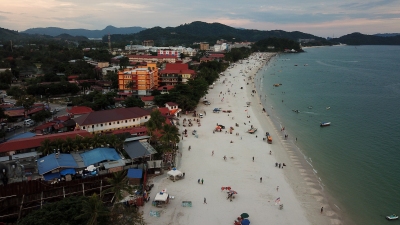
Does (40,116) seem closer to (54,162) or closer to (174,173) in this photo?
(54,162)

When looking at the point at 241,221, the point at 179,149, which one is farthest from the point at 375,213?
the point at 179,149

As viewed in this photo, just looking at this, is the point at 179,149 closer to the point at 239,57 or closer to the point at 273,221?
the point at 273,221

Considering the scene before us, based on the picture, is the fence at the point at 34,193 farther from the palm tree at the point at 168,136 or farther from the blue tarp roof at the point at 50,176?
the palm tree at the point at 168,136

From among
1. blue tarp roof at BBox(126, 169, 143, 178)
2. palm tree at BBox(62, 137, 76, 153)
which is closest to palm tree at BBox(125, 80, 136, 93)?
palm tree at BBox(62, 137, 76, 153)

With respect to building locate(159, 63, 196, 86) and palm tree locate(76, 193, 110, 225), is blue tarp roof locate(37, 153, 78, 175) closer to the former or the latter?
palm tree locate(76, 193, 110, 225)

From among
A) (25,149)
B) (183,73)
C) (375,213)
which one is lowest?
(375,213)

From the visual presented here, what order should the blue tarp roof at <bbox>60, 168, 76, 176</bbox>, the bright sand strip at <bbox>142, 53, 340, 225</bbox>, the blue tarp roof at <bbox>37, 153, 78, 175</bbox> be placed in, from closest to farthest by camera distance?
the bright sand strip at <bbox>142, 53, 340, 225</bbox>, the blue tarp roof at <bbox>37, 153, 78, 175</bbox>, the blue tarp roof at <bbox>60, 168, 76, 176</bbox>
